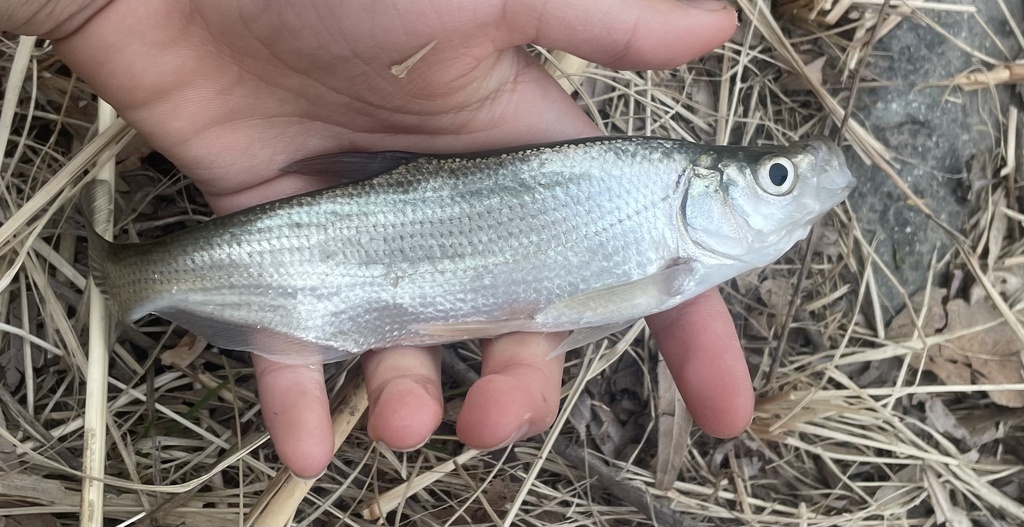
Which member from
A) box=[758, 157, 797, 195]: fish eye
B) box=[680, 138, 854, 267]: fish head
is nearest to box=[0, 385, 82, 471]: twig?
box=[680, 138, 854, 267]: fish head

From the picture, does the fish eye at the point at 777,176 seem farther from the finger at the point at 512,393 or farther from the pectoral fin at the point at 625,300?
the finger at the point at 512,393

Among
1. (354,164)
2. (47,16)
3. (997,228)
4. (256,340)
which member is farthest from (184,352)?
(997,228)

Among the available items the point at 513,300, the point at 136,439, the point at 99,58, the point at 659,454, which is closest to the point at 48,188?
the point at 99,58

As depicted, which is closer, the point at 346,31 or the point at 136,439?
the point at 346,31

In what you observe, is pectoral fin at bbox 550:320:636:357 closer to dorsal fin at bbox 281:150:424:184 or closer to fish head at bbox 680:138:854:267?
fish head at bbox 680:138:854:267

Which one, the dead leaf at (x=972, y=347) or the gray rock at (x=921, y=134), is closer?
the dead leaf at (x=972, y=347)

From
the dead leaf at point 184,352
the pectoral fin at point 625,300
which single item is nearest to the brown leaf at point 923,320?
the pectoral fin at point 625,300

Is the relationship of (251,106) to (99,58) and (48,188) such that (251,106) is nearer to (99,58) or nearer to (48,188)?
(99,58)
